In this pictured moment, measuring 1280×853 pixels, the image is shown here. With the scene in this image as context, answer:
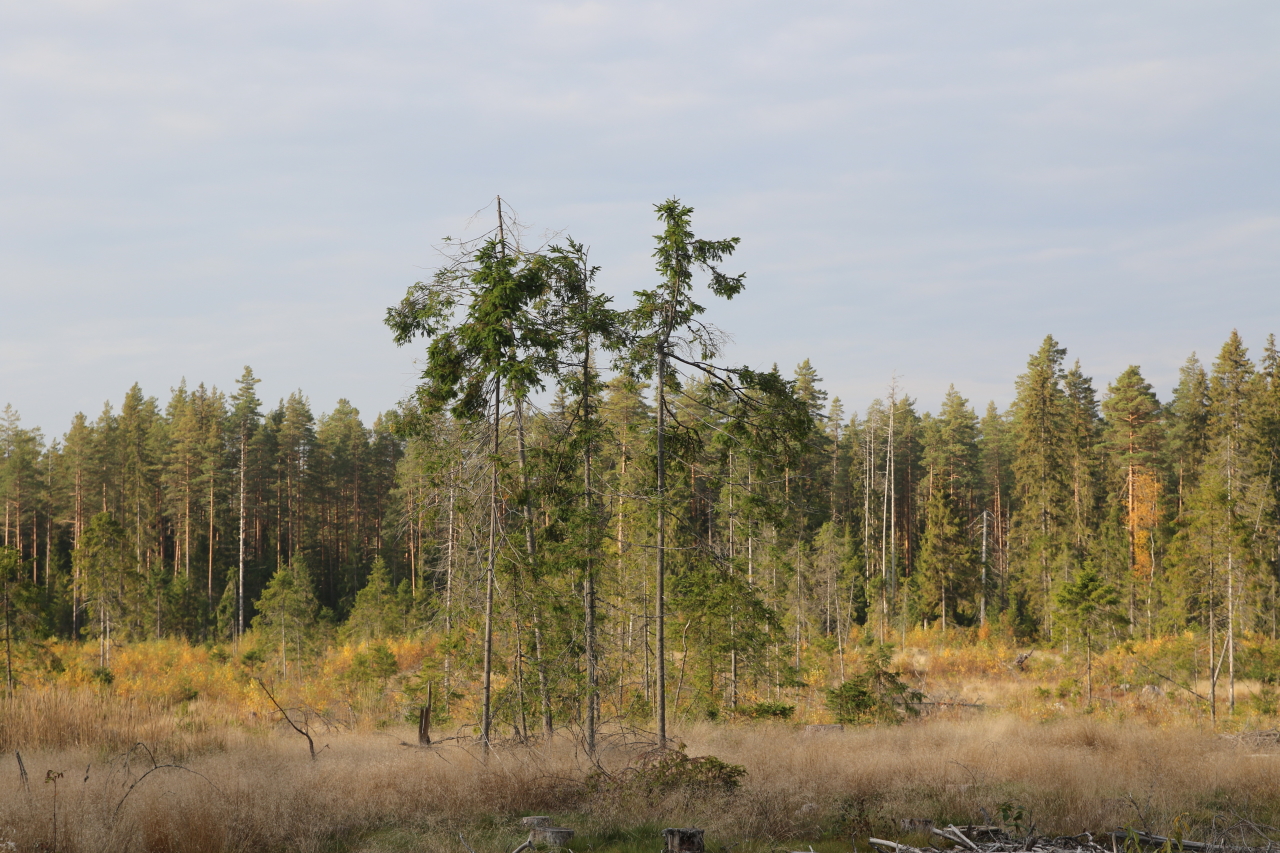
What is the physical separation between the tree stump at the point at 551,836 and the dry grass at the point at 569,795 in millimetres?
258

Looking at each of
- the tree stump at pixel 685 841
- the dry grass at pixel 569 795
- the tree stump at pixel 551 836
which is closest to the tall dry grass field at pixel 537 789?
the dry grass at pixel 569 795

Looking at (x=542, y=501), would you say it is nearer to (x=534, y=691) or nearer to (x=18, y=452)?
(x=534, y=691)

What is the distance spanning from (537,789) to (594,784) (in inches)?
30.6

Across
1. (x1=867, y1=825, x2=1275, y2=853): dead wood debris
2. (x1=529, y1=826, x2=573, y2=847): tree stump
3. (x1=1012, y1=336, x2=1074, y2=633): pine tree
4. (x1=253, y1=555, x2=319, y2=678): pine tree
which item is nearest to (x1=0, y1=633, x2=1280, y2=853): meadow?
(x1=529, y1=826, x2=573, y2=847): tree stump

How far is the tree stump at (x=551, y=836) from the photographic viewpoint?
28.4ft

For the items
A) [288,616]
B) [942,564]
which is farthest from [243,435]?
[942,564]

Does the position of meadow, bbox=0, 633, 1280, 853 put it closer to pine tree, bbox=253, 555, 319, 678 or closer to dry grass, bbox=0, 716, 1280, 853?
dry grass, bbox=0, 716, 1280, 853

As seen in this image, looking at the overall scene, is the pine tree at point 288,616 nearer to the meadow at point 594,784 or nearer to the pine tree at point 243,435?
the pine tree at point 243,435

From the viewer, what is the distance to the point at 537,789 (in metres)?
11.2

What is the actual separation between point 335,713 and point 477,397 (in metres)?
15.7

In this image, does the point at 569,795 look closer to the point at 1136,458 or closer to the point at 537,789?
the point at 537,789

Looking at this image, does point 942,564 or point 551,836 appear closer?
point 551,836

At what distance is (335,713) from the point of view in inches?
1011

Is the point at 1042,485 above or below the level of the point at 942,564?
above
